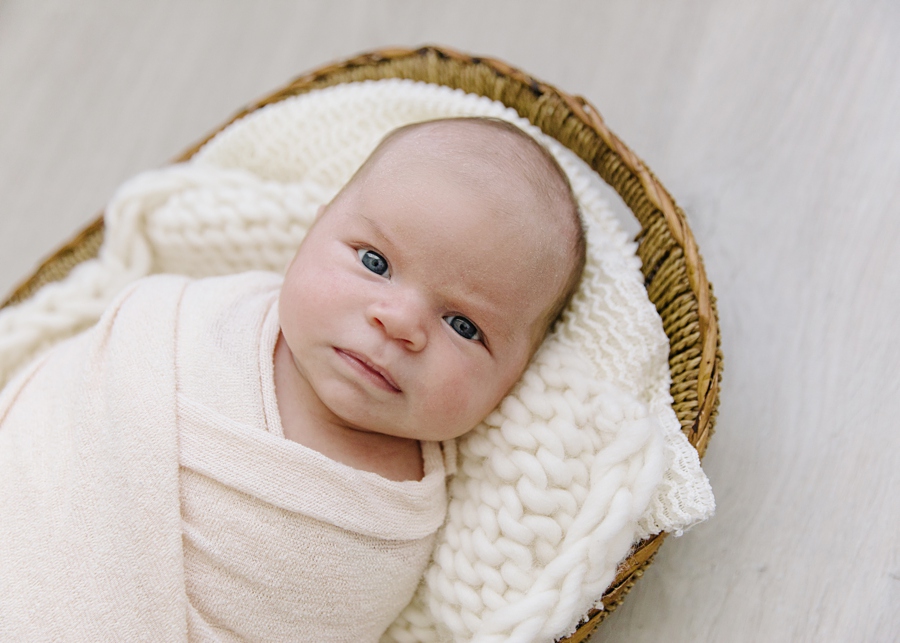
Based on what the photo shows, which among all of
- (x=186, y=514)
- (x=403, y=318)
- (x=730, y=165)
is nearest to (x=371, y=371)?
(x=403, y=318)

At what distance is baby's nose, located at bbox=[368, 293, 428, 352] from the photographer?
33.7 inches

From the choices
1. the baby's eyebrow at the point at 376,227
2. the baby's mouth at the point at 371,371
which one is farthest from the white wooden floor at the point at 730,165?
the baby's eyebrow at the point at 376,227

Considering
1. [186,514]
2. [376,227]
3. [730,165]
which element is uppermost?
[730,165]

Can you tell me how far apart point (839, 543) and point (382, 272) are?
2.26 feet

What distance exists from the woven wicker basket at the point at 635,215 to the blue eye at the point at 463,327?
0.92ft

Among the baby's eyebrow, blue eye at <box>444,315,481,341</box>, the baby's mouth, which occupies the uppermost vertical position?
the baby's eyebrow

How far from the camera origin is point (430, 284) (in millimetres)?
896

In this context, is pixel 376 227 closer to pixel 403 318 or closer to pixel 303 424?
pixel 403 318

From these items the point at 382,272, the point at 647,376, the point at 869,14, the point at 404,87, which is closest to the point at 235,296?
the point at 382,272

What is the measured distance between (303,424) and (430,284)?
24cm

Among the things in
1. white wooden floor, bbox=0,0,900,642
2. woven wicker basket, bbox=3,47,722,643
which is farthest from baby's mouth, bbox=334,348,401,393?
white wooden floor, bbox=0,0,900,642

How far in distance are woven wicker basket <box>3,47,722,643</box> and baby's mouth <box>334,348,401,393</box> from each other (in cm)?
34

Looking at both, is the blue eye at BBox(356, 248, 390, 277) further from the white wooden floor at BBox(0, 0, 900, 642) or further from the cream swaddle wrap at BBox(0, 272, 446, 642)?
the white wooden floor at BBox(0, 0, 900, 642)

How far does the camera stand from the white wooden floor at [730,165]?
3.38 feet
